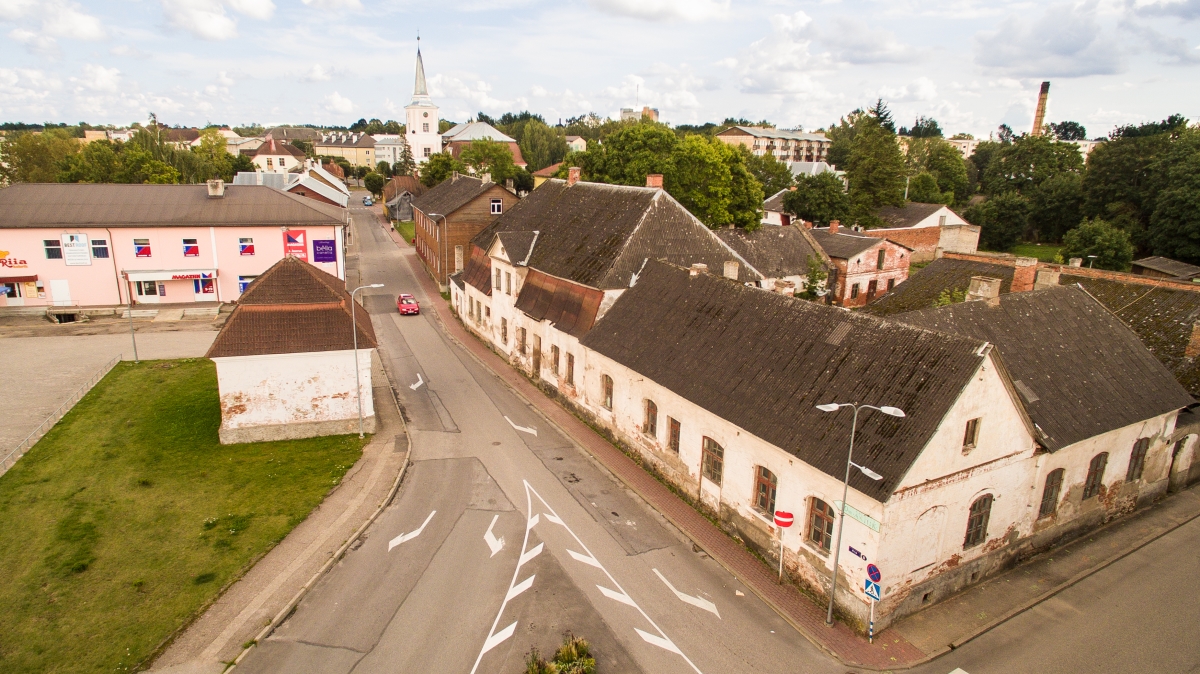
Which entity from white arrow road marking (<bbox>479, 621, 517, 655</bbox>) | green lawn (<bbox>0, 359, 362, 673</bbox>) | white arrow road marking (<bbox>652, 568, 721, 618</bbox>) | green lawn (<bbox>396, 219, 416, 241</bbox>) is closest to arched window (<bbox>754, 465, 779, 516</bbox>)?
white arrow road marking (<bbox>652, 568, 721, 618</bbox>)

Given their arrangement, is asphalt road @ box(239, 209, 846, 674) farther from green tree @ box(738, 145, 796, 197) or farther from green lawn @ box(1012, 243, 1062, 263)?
green lawn @ box(1012, 243, 1062, 263)

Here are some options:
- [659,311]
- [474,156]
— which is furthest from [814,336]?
[474,156]

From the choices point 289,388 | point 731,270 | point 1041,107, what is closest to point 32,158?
point 289,388

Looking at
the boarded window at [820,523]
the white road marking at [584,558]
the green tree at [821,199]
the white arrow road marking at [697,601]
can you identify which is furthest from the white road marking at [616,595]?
the green tree at [821,199]

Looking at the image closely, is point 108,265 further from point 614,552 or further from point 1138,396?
point 1138,396

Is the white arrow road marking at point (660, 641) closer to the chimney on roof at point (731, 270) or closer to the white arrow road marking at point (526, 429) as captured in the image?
the white arrow road marking at point (526, 429)
